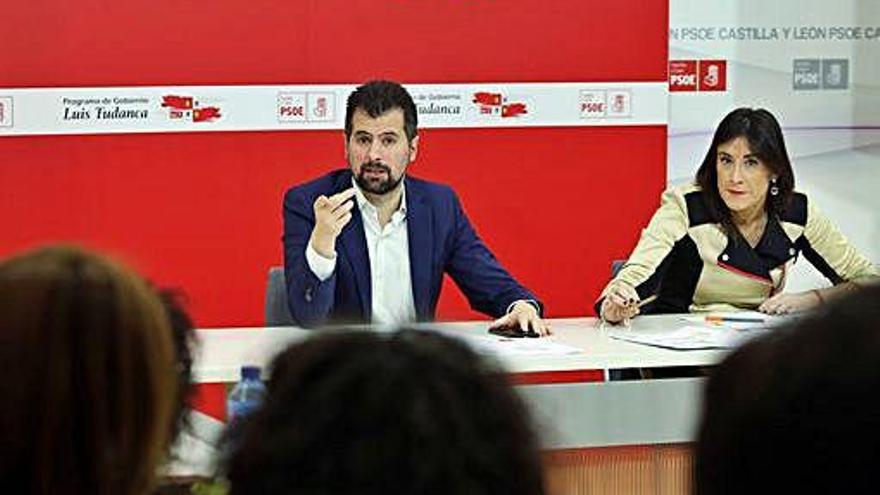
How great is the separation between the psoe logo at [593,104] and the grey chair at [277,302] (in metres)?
1.81

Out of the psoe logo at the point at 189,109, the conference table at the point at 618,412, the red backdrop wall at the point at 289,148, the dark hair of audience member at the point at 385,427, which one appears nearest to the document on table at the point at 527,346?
the conference table at the point at 618,412

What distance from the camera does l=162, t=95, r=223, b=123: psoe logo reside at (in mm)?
5199

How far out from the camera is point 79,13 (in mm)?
5133

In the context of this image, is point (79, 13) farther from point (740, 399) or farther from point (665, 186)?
point (740, 399)

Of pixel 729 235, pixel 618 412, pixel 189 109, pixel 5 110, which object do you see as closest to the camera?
pixel 618 412

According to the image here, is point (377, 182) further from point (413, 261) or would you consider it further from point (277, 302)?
point (277, 302)

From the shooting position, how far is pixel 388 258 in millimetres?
4094

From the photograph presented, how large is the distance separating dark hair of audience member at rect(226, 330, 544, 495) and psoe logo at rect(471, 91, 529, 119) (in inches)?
174

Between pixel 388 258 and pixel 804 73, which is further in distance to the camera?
pixel 804 73

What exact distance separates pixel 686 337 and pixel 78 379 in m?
2.70

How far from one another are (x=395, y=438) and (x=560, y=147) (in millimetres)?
4572

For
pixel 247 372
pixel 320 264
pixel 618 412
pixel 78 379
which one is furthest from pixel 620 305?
pixel 78 379

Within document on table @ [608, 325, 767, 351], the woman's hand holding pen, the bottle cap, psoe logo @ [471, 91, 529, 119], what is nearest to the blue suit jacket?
the woman's hand holding pen

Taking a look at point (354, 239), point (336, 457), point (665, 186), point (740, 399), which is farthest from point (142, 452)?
point (665, 186)
